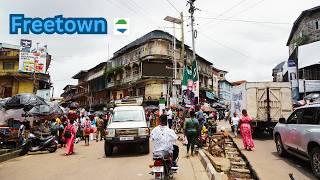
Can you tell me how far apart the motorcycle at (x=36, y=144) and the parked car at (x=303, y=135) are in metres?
10.3

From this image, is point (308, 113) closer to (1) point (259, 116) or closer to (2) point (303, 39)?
(1) point (259, 116)

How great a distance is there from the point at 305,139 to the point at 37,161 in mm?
9780

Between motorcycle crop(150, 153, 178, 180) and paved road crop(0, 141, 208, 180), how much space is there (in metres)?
0.86

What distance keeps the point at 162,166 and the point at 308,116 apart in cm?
483

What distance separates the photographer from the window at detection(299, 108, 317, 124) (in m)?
8.97

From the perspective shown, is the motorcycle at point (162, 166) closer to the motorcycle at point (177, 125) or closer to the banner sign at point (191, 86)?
the motorcycle at point (177, 125)

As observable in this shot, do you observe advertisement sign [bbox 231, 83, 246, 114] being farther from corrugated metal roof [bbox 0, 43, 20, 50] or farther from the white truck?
corrugated metal roof [bbox 0, 43, 20, 50]

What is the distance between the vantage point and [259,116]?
17.9 meters

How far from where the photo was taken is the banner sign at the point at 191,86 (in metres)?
23.3

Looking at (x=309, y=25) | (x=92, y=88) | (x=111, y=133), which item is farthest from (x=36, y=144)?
(x=92, y=88)

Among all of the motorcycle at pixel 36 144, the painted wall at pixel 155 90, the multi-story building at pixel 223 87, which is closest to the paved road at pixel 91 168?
the motorcycle at pixel 36 144

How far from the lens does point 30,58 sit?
38.3 metres

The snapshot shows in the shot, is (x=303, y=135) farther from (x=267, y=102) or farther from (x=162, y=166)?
(x=267, y=102)

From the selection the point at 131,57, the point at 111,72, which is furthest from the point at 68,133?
the point at 111,72
